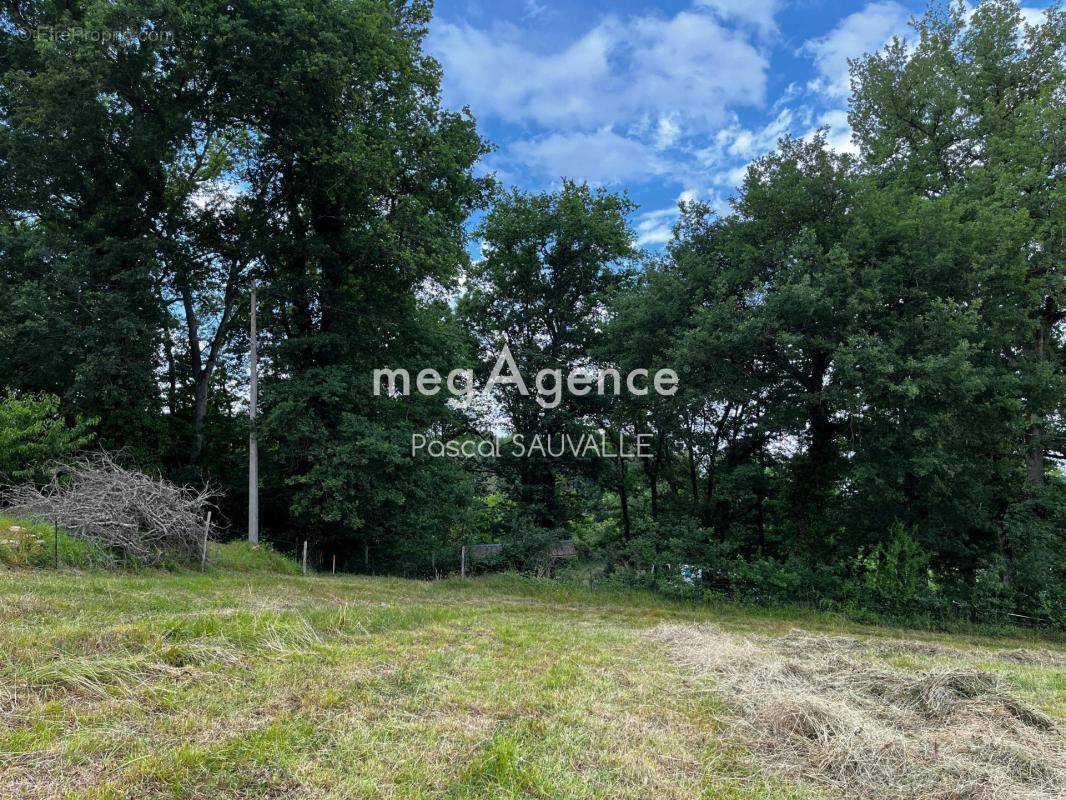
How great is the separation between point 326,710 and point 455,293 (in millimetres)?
14187

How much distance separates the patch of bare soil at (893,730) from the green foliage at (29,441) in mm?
12132

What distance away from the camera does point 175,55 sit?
12.8 metres

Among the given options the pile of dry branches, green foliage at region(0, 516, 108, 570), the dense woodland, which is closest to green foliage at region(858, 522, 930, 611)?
the dense woodland

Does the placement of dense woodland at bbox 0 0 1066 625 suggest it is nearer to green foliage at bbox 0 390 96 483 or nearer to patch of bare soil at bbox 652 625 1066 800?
green foliage at bbox 0 390 96 483

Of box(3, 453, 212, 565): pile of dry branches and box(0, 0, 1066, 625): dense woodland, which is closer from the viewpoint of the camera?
box(3, 453, 212, 565): pile of dry branches

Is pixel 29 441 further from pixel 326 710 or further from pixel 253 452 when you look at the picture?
pixel 326 710

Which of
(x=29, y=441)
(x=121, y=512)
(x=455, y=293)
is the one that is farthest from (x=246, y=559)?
(x=455, y=293)

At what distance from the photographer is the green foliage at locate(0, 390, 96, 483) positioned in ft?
33.7

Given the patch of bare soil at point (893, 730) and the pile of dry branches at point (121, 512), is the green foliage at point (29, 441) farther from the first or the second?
the patch of bare soil at point (893, 730)

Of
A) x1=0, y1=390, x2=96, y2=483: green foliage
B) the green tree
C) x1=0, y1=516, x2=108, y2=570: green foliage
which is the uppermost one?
the green tree

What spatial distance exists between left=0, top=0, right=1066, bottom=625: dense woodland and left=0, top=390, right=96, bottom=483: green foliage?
86mm

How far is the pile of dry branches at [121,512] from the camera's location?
8.38m

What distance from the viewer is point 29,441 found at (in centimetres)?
1081

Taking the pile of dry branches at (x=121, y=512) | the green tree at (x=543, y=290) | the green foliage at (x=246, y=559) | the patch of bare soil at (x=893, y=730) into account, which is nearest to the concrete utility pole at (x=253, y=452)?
the green foliage at (x=246, y=559)
